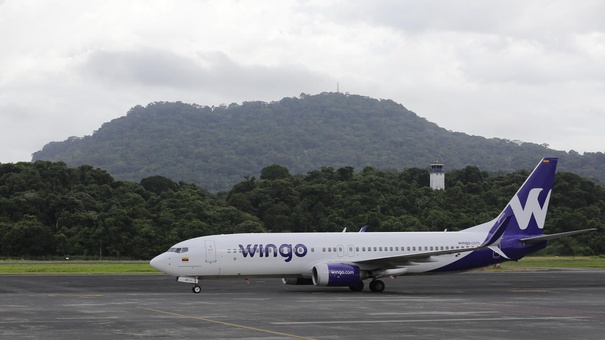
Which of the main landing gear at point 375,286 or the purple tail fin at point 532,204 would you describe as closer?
the main landing gear at point 375,286

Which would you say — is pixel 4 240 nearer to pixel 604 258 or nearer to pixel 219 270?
pixel 219 270

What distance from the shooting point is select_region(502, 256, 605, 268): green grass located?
256 ft

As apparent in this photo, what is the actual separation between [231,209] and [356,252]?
66838 mm

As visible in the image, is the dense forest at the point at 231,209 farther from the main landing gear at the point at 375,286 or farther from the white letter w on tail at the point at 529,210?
the white letter w on tail at the point at 529,210

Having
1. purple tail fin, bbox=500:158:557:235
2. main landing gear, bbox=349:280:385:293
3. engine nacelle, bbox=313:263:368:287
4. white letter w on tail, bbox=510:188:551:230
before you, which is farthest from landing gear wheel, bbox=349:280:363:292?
white letter w on tail, bbox=510:188:551:230

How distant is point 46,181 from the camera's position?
410 ft

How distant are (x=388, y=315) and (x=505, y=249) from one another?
17.7 meters

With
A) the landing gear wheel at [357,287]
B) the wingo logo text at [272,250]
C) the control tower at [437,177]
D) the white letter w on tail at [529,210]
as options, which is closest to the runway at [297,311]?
the landing gear wheel at [357,287]

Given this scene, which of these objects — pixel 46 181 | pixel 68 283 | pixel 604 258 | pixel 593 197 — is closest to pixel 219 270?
pixel 68 283

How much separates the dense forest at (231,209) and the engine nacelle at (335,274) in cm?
5119

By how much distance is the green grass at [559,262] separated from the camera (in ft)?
256

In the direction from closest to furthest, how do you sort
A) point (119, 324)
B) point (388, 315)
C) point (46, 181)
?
1. point (119, 324)
2. point (388, 315)
3. point (46, 181)

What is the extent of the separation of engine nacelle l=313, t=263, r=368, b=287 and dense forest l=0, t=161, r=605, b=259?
51.2m

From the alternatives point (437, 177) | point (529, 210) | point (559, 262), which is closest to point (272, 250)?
point (529, 210)
